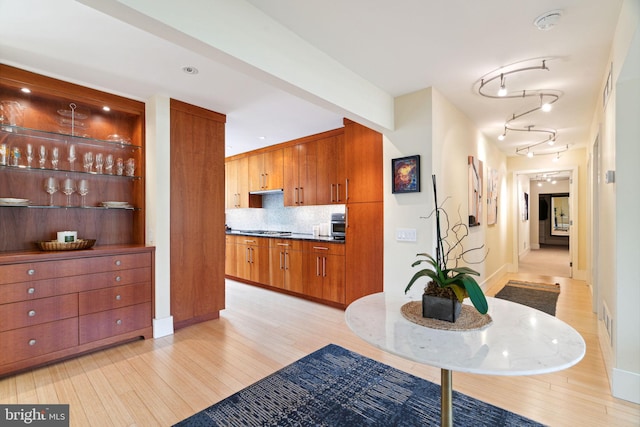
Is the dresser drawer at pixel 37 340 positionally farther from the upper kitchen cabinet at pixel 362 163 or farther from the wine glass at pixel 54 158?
the upper kitchen cabinet at pixel 362 163

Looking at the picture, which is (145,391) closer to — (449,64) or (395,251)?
(395,251)

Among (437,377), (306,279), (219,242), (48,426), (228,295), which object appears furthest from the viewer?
(228,295)

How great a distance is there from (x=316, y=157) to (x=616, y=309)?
11.8 feet

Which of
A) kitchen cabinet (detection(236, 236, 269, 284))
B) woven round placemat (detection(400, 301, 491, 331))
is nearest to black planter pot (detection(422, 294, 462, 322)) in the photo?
woven round placemat (detection(400, 301, 491, 331))

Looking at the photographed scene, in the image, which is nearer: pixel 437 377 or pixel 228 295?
pixel 437 377

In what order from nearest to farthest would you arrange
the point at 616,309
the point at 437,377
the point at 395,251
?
the point at 616,309
the point at 437,377
the point at 395,251

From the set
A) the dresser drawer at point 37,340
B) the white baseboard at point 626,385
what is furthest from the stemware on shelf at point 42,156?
the white baseboard at point 626,385

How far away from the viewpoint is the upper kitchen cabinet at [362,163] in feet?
11.7

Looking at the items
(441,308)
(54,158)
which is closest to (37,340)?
(54,158)

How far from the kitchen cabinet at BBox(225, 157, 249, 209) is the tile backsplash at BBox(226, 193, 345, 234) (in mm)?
441

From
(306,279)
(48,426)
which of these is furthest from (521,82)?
(48,426)

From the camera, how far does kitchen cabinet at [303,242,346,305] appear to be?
397cm

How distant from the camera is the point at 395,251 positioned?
125 inches

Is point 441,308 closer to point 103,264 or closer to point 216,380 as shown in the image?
point 216,380
